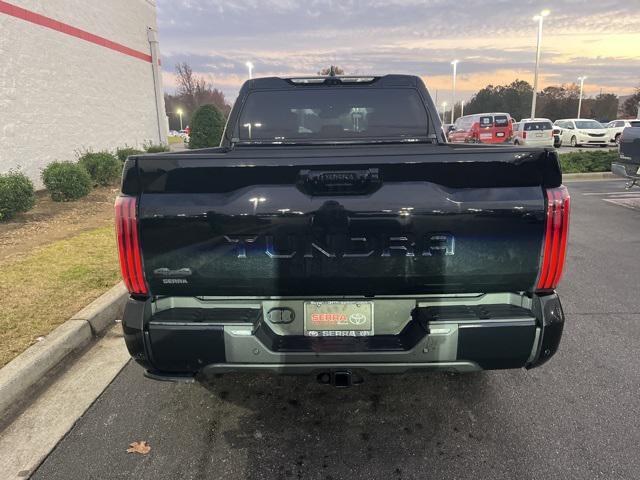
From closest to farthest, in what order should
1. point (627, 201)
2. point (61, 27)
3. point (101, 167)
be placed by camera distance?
point (627, 201), point (101, 167), point (61, 27)

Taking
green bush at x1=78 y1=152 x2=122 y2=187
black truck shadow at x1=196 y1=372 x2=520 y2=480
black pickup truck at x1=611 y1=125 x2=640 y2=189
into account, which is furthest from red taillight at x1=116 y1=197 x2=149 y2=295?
green bush at x1=78 y1=152 x2=122 y2=187

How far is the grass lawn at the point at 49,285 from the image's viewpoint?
391 cm

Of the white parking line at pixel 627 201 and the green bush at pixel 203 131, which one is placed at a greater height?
the green bush at pixel 203 131

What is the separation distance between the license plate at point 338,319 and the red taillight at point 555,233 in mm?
882

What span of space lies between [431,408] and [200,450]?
1.47m

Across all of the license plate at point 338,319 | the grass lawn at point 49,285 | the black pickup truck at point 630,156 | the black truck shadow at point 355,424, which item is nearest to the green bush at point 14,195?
the grass lawn at point 49,285

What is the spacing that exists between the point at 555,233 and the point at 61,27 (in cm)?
1475

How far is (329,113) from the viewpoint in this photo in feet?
13.6

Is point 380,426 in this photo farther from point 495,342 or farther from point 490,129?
A: point 490,129

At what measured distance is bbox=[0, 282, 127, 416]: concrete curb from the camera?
10.3 feet

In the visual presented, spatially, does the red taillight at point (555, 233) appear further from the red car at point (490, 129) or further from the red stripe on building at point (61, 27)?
the red car at point (490, 129)

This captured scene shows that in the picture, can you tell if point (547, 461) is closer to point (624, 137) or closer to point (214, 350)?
point (214, 350)

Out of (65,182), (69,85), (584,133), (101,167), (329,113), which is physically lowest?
(65,182)

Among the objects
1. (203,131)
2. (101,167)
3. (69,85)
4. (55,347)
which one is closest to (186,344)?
(55,347)
